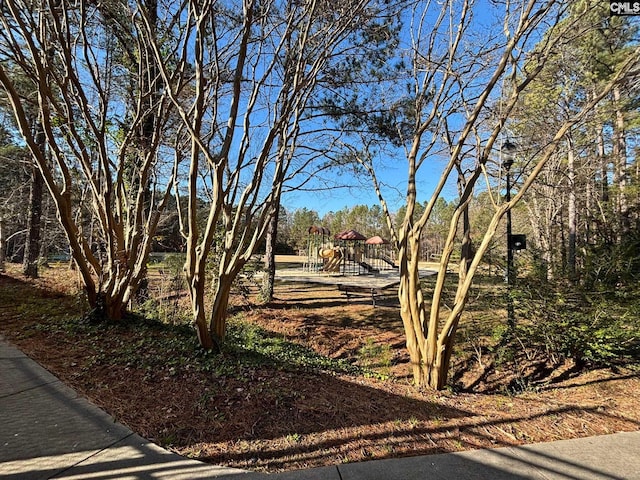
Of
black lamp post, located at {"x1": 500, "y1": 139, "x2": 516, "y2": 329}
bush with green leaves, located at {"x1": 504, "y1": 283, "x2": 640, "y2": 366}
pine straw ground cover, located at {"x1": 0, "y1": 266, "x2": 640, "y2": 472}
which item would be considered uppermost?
black lamp post, located at {"x1": 500, "y1": 139, "x2": 516, "y2": 329}

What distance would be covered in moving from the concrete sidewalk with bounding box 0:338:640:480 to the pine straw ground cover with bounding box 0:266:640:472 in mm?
116

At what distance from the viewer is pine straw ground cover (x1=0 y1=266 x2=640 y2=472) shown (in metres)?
2.12

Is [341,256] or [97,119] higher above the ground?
[97,119]

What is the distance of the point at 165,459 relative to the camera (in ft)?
6.14

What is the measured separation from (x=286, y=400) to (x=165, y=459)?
39.9 inches

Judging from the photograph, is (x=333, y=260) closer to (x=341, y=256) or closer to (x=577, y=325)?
(x=341, y=256)

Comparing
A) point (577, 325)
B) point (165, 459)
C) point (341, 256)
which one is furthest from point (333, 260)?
point (165, 459)

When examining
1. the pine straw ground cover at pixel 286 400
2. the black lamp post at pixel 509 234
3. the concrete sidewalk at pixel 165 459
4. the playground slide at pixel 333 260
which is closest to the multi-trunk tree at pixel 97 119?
the pine straw ground cover at pixel 286 400

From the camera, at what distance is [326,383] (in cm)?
325

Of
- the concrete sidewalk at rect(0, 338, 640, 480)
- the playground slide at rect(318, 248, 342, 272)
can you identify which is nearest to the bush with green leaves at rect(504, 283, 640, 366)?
the concrete sidewalk at rect(0, 338, 640, 480)

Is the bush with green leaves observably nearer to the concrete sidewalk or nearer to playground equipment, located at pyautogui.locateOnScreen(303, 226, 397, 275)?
the concrete sidewalk

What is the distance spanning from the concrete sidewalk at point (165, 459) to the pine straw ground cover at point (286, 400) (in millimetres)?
116

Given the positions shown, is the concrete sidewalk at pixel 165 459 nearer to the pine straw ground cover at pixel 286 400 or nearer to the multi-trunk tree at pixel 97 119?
the pine straw ground cover at pixel 286 400

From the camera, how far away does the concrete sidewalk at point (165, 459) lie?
1748mm
